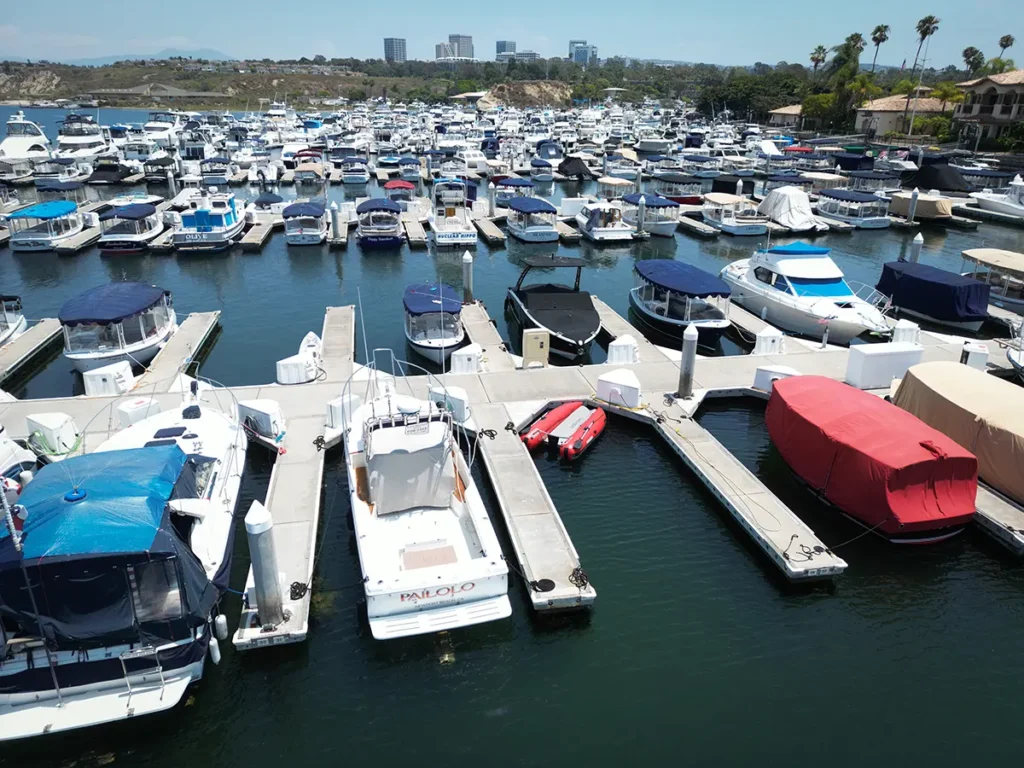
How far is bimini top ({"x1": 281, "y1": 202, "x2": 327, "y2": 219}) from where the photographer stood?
1916 inches

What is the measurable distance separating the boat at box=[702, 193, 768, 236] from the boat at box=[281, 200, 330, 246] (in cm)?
3093

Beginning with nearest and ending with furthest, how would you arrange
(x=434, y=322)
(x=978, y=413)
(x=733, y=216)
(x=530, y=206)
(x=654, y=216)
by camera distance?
(x=978, y=413), (x=434, y=322), (x=530, y=206), (x=654, y=216), (x=733, y=216)

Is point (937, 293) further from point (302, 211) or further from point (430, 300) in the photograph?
point (302, 211)

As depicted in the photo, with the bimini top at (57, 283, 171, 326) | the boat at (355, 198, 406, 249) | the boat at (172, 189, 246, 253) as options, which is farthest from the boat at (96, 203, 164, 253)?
the bimini top at (57, 283, 171, 326)

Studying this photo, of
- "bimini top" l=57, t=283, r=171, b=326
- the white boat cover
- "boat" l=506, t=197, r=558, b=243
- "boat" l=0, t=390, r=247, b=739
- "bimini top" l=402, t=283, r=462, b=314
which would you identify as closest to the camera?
"boat" l=0, t=390, r=247, b=739

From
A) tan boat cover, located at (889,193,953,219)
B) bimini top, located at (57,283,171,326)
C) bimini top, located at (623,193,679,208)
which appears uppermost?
bimini top, located at (623,193,679,208)

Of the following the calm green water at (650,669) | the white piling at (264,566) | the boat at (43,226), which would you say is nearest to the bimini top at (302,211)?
the boat at (43,226)

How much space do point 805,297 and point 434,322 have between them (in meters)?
17.2

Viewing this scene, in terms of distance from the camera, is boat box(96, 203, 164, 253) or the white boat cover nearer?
boat box(96, 203, 164, 253)

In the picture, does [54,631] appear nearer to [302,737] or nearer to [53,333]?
[302,737]

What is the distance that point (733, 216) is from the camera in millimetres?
55875

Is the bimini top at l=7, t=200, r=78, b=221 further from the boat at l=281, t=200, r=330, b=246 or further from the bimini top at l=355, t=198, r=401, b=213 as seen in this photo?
the bimini top at l=355, t=198, r=401, b=213

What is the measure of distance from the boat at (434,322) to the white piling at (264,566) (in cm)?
1488

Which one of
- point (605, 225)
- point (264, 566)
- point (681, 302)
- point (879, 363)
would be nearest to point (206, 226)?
point (605, 225)
